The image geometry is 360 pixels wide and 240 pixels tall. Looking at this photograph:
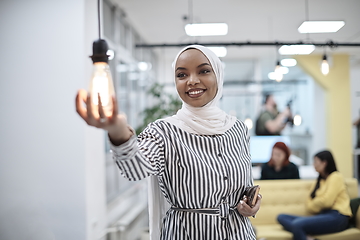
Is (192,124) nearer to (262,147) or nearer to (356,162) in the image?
(356,162)

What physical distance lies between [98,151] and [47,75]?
2.99 ft

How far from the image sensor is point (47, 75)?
2.88 meters

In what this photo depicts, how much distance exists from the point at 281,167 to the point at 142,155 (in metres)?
Answer: 3.41

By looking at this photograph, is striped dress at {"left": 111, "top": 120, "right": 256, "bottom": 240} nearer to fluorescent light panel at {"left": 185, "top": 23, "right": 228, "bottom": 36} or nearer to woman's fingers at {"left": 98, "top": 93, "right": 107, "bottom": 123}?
woman's fingers at {"left": 98, "top": 93, "right": 107, "bottom": 123}

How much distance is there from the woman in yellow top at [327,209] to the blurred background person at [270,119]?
3.82 m

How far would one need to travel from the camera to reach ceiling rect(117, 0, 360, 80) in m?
4.59

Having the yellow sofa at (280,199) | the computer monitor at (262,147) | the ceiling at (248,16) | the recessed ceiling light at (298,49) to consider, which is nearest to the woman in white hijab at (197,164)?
the yellow sofa at (280,199)

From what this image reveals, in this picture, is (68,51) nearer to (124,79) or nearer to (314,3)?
(124,79)

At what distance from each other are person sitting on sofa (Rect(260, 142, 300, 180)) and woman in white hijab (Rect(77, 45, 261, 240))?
111 inches

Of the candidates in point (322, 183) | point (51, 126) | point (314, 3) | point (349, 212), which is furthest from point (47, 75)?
point (314, 3)

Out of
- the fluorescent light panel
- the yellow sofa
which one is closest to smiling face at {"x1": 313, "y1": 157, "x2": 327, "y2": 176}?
the yellow sofa

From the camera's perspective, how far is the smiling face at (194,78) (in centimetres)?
116

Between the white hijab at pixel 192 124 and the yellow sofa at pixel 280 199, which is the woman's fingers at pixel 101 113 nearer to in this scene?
the white hijab at pixel 192 124

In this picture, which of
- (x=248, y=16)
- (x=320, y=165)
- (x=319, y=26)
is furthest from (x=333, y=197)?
(x=248, y=16)
